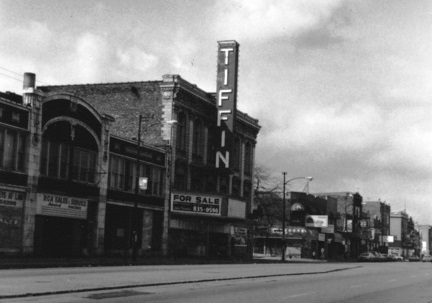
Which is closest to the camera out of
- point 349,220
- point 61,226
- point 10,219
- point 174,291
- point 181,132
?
point 174,291

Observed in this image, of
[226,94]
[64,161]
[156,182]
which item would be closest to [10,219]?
[64,161]

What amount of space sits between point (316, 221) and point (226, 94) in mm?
41072

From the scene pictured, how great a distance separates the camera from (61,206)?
4250 centimetres

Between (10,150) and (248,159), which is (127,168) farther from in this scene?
(248,159)

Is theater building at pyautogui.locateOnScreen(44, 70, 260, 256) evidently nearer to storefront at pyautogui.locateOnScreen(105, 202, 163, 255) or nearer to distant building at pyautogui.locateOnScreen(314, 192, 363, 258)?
storefront at pyautogui.locateOnScreen(105, 202, 163, 255)

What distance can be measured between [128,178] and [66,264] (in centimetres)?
1731

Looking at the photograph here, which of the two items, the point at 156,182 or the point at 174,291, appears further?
the point at 156,182

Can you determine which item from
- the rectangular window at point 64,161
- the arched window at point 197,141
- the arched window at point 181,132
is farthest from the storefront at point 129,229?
the arched window at point 197,141

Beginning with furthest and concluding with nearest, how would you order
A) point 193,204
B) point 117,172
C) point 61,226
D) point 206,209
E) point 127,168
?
1. point 206,209
2. point 193,204
3. point 127,168
4. point 117,172
5. point 61,226

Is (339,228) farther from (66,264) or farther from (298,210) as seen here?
(66,264)

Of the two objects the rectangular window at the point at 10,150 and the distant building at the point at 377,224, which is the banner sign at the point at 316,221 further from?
the rectangular window at the point at 10,150

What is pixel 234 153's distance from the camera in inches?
2670

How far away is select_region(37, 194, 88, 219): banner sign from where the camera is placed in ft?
134

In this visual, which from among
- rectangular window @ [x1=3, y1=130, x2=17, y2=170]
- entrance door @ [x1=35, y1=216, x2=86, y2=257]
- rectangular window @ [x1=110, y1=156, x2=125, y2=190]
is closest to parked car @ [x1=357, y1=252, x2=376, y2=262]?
rectangular window @ [x1=110, y1=156, x2=125, y2=190]
